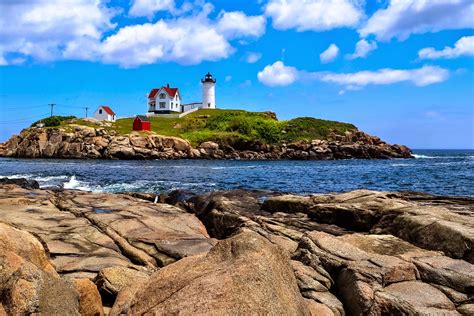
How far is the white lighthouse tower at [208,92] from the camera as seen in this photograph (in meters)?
162

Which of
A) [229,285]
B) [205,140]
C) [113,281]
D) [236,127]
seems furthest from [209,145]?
[229,285]

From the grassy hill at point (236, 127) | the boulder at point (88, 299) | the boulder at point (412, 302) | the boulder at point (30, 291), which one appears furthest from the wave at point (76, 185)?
the grassy hill at point (236, 127)

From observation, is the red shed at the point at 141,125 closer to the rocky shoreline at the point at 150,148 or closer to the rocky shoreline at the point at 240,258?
the rocky shoreline at the point at 150,148

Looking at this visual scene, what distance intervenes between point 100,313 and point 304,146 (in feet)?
347

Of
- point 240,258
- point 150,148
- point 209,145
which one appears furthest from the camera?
point 209,145

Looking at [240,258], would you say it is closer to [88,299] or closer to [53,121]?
[88,299]

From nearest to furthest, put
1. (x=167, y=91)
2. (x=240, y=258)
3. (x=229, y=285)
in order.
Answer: (x=229, y=285) < (x=240, y=258) < (x=167, y=91)

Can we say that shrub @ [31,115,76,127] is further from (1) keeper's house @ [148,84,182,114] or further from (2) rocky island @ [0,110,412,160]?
(1) keeper's house @ [148,84,182,114]

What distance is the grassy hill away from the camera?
116 metres

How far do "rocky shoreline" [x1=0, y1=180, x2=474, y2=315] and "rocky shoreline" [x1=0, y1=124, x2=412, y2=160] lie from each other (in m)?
75.9

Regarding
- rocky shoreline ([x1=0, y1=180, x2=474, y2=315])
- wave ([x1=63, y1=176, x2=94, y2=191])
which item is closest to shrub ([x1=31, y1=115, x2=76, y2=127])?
wave ([x1=63, y1=176, x2=94, y2=191])

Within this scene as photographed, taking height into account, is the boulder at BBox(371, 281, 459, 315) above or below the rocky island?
below

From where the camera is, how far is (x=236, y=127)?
125 metres

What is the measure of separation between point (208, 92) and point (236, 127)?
4321 centimetres
